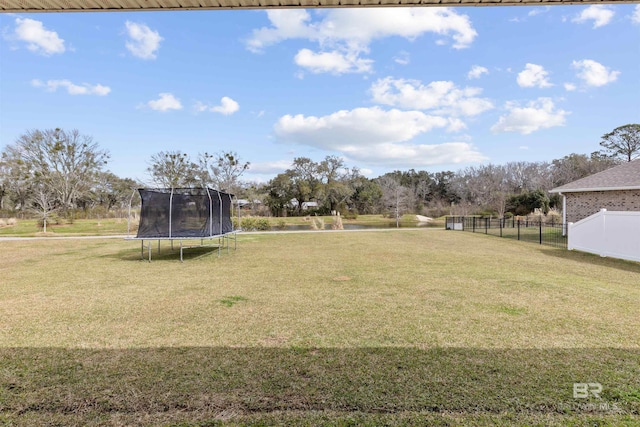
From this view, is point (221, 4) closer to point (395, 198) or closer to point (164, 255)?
point (164, 255)

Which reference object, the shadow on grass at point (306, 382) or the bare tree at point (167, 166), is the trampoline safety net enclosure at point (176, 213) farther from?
the bare tree at point (167, 166)

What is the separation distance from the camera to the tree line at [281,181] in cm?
2794

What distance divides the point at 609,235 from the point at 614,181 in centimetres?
539

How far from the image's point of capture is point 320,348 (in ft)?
9.86

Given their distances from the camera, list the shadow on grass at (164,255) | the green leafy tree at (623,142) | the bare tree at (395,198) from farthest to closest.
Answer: the bare tree at (395,198)
the green leafy tree at (623,142)
the shadow on grass at (164,255)

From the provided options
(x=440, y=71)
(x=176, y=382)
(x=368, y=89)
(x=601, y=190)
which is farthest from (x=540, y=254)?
(x=368, y=89)

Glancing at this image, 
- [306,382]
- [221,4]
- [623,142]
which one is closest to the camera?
[306,382]

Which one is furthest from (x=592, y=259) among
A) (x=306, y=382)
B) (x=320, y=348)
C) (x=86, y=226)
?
(x=86, y=226)

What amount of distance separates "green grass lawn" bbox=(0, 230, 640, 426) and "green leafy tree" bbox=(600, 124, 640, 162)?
34684 millimetres

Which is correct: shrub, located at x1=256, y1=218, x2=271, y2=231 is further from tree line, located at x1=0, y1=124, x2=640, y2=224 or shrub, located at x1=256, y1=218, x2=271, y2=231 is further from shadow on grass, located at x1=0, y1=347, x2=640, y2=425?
shadow on grass, located at x1=0, y1=347, x2=640, y2=425

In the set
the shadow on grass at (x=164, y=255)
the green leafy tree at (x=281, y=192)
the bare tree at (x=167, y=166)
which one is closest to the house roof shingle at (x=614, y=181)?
the shadow on grass at (x=164, y=255)

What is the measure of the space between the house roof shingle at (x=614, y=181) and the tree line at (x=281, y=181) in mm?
11822

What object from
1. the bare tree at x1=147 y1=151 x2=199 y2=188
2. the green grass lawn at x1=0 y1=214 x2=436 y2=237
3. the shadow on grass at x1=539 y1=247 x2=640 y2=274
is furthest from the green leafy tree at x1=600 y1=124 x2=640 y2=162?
the bare tree at x1=147 y1=151 x2=199 y2=188

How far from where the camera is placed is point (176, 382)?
2400 millimetres
